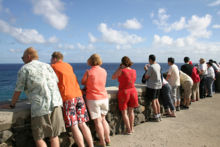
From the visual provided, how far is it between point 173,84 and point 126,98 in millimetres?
2597

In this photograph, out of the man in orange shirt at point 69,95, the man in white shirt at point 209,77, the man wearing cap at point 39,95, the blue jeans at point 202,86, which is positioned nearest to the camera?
the man wearing cap at point 39,95

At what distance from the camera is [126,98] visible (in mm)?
3994

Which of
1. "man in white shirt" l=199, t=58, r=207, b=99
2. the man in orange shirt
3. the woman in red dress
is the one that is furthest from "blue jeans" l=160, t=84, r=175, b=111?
"man in white shirt" l=199, t=58, r=207, b=99

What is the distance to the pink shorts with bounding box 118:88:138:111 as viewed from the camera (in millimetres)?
3988

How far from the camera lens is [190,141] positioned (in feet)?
12.5

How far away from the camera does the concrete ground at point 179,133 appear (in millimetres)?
3737

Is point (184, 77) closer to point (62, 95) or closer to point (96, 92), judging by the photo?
point (96, 92)

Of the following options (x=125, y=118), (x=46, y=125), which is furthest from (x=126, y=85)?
(x=46, y=125)

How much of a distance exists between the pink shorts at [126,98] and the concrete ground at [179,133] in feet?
2.63

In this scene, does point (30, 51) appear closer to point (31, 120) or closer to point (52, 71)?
point (52, 71)

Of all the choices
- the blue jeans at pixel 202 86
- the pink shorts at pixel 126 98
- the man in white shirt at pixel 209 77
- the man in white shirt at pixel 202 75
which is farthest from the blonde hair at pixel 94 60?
the man in white shirt at pixel 209 77

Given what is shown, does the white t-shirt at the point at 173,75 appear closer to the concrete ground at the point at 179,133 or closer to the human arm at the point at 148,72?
the concrete ground at the point at 179,133

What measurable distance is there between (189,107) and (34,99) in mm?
6084

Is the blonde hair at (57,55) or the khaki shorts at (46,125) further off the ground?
the blonde hair at (57,55)
